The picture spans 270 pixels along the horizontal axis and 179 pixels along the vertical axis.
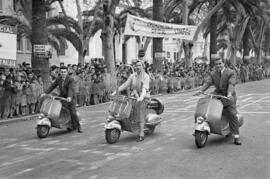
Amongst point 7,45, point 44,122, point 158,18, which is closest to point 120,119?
point 44,122

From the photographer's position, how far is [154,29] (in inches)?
906

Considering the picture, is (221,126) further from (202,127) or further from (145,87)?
(145,87)

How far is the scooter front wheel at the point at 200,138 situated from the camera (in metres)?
8.79

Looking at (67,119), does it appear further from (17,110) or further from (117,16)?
(117,16)

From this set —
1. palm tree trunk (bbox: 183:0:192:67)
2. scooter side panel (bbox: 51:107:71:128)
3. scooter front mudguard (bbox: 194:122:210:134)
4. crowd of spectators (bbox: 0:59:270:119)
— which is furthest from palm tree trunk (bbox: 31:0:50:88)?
palm tree trunk (bbox: 183:0:192:67)

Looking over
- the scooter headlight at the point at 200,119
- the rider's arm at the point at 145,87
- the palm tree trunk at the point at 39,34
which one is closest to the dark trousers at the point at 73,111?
the rider's arm at the point at 145,87

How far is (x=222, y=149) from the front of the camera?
8828 millimetres

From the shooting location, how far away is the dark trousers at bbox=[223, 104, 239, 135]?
9.28 m

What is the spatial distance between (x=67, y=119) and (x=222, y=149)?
13.1 feet

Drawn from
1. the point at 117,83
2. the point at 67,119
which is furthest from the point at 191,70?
the point at 67,119

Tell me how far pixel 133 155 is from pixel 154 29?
602 inches

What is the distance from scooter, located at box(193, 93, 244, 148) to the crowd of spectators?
3.51 meters

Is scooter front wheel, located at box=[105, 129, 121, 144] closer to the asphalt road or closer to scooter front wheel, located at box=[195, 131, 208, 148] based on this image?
the asphalt road

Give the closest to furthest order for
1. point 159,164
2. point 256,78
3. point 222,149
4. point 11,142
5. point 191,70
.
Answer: point 159,164, point 222,149, point 11,142, point 191,70, point 256,78
